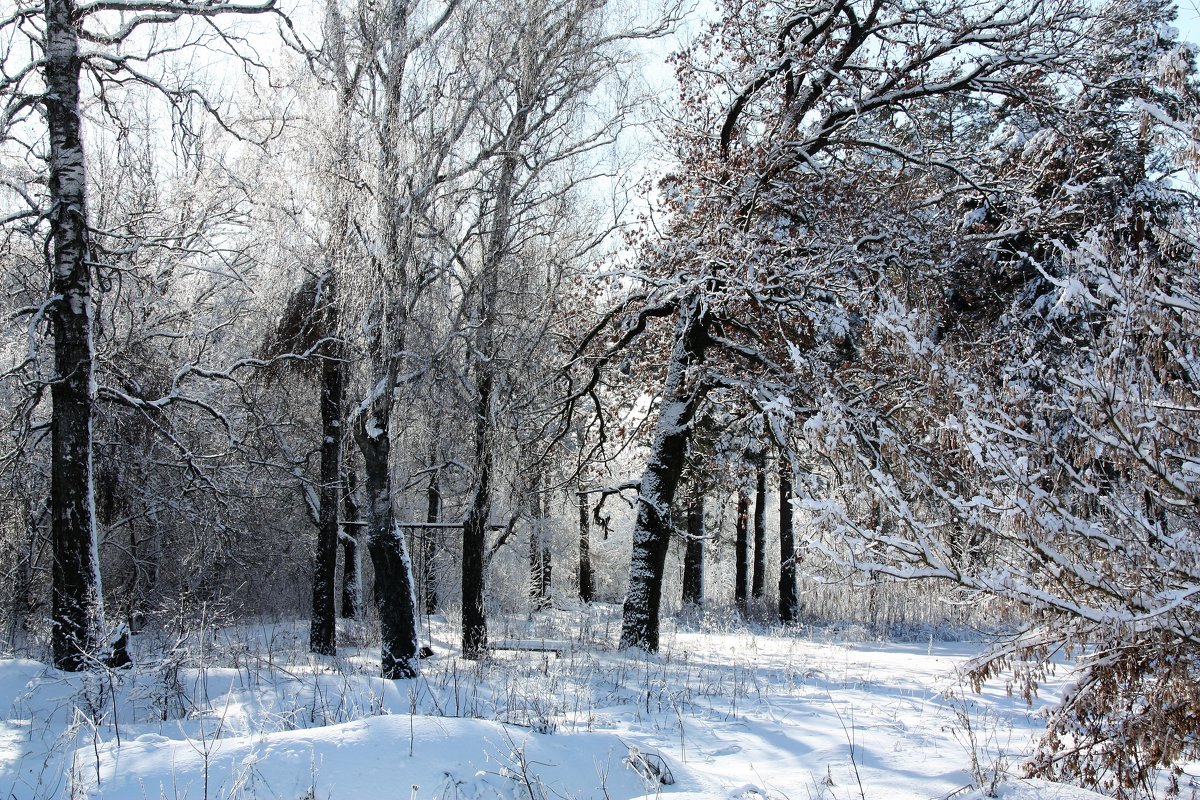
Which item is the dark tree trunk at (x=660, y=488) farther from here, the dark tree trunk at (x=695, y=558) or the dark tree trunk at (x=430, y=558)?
the dark tree trunk at (x=695, y=558)

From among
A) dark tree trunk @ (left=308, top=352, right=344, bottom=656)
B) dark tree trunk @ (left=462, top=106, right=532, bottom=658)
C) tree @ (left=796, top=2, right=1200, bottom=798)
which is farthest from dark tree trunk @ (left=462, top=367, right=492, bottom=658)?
tree @ (left=796, top=2, right=1200, bottom=798)

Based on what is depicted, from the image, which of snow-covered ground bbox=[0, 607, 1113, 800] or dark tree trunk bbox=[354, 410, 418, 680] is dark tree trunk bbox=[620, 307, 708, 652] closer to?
snow-covered ground bbox=[0, 607, 1113, 800]

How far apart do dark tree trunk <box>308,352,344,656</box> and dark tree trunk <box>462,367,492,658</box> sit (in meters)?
3.38

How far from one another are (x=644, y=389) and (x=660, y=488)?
2773mm

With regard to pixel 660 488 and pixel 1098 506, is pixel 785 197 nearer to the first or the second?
pixel 660 488

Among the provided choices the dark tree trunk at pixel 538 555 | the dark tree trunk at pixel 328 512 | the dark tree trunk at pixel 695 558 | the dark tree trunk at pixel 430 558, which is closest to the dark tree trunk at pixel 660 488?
the dark tree trunk at pixel 328 512

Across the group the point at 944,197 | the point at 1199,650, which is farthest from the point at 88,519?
the point at 944,197

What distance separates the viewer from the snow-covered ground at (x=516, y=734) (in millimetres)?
3637

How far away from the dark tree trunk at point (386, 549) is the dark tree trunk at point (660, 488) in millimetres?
3197

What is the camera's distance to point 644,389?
13.4 metres

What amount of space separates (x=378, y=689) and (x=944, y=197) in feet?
31.3

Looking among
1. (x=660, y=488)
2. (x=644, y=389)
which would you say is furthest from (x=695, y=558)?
(x=660, y=488)

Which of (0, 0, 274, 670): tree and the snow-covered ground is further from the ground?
(0, 0, 274, 670): tree

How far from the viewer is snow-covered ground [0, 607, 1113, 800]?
3637mm
